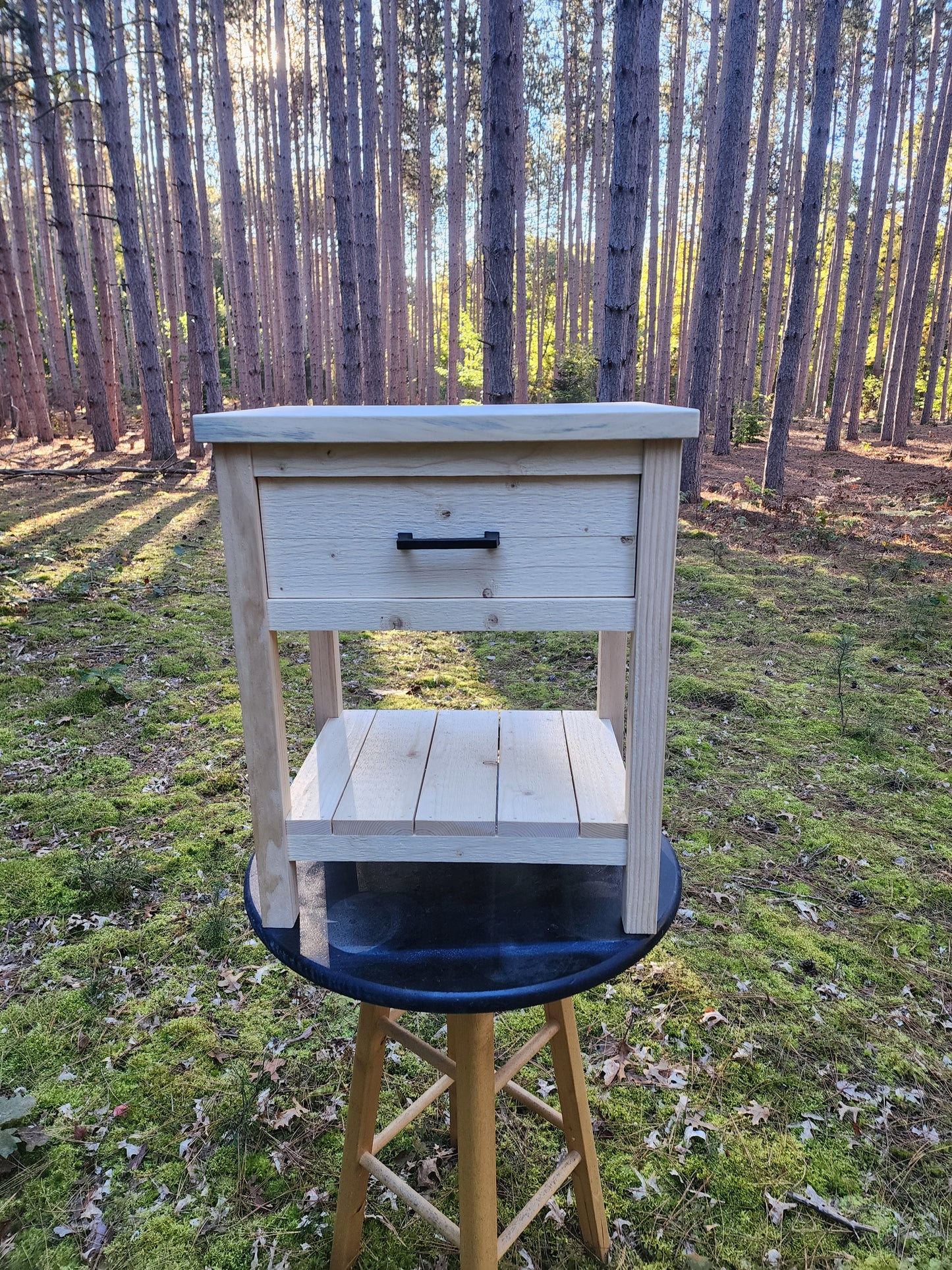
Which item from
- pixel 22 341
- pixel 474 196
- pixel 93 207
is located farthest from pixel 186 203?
pixel 474 196

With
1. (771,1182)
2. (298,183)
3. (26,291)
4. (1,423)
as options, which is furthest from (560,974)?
(298,183)

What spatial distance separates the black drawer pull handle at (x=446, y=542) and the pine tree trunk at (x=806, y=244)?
926 centimetres

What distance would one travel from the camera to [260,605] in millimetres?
1159

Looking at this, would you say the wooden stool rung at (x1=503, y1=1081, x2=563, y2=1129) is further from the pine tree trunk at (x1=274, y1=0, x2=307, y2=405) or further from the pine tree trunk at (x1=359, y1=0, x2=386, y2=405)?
the pine tree trunk at (x1=274, y1=0, x2=307, y2=405)

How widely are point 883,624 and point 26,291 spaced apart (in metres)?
14.0

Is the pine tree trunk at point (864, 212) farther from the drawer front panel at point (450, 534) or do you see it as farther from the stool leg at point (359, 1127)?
the stool leg at point (359, 1127)

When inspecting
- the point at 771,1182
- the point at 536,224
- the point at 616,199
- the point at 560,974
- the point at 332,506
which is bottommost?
the point at 771,1182

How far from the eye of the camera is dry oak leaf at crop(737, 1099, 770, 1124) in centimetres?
205

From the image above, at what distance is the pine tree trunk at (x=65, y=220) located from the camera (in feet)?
33.9

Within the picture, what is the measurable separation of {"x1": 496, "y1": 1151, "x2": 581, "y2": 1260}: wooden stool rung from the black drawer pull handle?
1340 mm

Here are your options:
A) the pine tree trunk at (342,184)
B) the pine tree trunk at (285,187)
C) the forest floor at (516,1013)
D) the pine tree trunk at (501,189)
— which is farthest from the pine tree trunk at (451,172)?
the forest floor at (516,1013)

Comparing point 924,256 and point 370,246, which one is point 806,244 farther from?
point 924,256

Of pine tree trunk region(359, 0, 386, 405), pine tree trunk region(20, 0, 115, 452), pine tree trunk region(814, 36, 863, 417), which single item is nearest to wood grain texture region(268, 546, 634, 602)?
pine tree trunk region(359, 0, 386, 405)

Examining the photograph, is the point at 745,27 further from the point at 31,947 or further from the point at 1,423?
the point at 1,423
